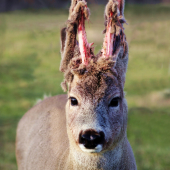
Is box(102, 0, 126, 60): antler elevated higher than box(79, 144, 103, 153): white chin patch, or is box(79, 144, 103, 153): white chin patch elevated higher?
box(102, 0, 126, 60): antler

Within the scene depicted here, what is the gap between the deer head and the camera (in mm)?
3480

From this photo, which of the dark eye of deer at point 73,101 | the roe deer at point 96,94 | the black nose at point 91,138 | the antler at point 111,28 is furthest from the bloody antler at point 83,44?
the black nose at point 91,138

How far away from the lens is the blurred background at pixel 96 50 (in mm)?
9492

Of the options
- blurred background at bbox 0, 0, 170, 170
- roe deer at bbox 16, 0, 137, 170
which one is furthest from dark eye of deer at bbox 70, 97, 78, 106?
blurred background at bbox 0, 0, 170, 170

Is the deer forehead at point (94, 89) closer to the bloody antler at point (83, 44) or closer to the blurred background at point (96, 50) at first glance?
the bloody antler at point (83, 44)

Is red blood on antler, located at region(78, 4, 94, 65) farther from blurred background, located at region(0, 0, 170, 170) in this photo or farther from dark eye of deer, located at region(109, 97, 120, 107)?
blurred background, located at region(0, 0, 170, 170)

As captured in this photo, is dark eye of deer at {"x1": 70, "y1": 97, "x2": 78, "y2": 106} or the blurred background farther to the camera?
the blurred background

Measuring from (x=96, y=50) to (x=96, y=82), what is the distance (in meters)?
3.34

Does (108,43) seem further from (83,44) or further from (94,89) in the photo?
(94,89)

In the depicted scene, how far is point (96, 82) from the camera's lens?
3.62 metres

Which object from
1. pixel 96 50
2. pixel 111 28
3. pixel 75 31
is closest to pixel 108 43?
pixel 111 28

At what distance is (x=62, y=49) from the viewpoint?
4.28m

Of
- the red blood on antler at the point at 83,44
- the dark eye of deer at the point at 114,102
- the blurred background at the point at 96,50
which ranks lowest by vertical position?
the blurred background at the point at 96,50

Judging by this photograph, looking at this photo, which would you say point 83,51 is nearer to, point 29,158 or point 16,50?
point 29,158
